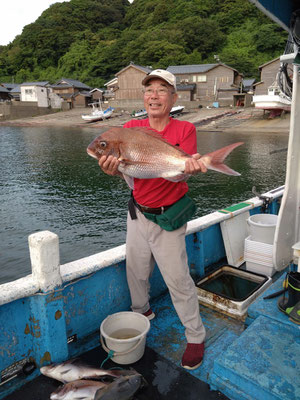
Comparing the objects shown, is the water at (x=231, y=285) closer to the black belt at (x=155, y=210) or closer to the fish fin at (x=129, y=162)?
the black belt at (x=155, y=210)

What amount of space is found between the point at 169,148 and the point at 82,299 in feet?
6.03

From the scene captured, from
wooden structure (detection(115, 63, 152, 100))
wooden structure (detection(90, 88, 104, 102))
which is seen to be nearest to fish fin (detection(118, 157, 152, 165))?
wooden structure (detection(115, 63, 152, 100))

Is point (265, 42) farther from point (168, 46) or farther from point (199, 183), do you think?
point (199, 183)

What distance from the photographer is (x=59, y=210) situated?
14.3 meters

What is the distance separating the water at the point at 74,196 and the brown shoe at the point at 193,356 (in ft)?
24.8

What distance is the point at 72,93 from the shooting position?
72.2 meters

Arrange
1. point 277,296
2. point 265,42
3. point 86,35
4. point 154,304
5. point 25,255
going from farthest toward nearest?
point 86,35 < point 265,42 < point 25,255 < point 154,304 < point 277,296

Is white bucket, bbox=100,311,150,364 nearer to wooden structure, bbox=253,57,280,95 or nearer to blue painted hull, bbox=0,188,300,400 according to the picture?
blue painted hull, bbox=0,188,300,400

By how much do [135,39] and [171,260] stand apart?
9728 cm

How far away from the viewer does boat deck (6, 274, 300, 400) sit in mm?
2480

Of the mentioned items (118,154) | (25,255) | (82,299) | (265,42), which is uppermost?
(265,42)

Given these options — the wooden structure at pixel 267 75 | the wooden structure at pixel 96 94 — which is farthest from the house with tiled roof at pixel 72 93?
the wooden structure at pixel 267 75

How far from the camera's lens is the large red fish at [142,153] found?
257cm

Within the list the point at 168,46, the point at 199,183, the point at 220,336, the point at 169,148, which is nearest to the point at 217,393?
the point at 220,336
